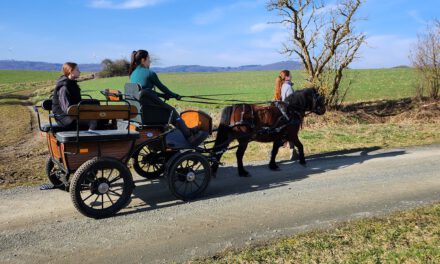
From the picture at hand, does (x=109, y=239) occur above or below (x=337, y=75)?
below

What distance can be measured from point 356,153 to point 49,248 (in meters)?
7.90

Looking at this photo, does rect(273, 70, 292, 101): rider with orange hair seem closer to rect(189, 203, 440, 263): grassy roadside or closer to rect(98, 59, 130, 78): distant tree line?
rect(189, 203, 440, 263): grassy roadside

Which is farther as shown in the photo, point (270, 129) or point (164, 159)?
point (270, 129)

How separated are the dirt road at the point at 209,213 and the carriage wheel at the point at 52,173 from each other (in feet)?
0.65

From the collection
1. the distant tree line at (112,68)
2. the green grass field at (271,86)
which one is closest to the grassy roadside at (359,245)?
the green grass field at (271,86)

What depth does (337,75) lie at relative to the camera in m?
18.4

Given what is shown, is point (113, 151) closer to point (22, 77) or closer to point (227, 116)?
point (227, 116)

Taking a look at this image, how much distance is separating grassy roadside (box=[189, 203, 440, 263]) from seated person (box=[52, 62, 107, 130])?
3110mm

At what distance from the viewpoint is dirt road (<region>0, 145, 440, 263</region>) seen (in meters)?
4.79

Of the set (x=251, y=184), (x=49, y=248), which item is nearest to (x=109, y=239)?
(x=49, y=248)

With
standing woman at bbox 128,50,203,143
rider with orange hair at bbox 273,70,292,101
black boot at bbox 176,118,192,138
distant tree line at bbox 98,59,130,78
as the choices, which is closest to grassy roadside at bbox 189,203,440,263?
black boot at bbox 176,118,192,138

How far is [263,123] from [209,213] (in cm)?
286

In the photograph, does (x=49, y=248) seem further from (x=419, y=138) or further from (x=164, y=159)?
(x=419, y=138)

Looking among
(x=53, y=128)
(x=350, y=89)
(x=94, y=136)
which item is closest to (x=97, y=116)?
(x=94, y=136)
